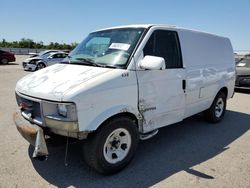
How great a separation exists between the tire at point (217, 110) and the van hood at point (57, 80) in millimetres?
3564

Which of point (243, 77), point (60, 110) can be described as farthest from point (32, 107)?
point (243, 77)

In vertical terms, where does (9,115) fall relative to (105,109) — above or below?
below

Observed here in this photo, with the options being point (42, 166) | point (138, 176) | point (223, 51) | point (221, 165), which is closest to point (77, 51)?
point (42, 166)

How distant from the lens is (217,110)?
22.1 feet

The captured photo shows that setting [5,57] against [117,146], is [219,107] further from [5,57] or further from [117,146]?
[5,57]

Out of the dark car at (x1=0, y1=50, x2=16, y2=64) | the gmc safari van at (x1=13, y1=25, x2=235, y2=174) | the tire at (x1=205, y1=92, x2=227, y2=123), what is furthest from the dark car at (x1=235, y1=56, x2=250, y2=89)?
the dark car at (x1=0, y1=50, x2=16, y2=64)

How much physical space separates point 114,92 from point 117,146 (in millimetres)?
829

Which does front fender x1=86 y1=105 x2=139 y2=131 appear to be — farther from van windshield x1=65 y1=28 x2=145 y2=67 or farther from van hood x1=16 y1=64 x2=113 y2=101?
van windshield x1=65 y1=28 x2=145 y2=67

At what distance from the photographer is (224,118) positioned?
717cm

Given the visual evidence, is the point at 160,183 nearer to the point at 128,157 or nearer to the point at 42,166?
the point at 128,157

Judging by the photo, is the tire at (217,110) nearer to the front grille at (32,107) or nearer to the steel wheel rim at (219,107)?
the steel wheel rim at (219,107)

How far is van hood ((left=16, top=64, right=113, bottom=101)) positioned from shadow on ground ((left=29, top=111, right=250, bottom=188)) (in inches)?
47.1

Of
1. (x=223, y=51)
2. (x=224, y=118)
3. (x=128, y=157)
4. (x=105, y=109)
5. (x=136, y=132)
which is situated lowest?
(x=224, y=118)

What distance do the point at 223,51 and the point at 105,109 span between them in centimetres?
422
